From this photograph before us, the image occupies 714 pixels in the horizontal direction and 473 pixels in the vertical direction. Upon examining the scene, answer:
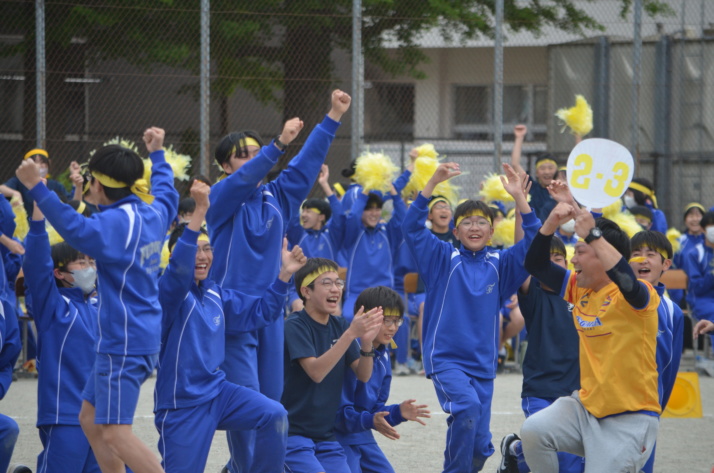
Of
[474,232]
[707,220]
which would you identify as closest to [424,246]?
[474,232]

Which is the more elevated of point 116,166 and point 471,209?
point 116,166

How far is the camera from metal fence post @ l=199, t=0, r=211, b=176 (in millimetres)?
11156

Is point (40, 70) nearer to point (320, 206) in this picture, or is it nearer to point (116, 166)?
point (320, 206)

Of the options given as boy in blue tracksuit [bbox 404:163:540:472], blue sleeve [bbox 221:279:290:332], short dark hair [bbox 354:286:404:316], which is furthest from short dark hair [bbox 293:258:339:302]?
boy in blue tracksuit [bbox 404:163:540:472]

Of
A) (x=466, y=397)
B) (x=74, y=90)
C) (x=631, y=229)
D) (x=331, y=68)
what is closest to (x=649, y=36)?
(x=331, y=68)

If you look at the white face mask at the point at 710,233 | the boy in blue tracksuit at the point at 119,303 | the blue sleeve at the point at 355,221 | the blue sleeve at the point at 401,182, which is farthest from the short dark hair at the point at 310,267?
the white face mask at the point at 710,233

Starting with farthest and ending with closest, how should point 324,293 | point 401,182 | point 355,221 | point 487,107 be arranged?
point 487,107
point 355,221
point 401,182
point 324,293

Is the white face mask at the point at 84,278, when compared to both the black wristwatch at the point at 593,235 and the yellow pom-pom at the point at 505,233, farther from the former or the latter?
the yellow pom-pom at the point at 505,233

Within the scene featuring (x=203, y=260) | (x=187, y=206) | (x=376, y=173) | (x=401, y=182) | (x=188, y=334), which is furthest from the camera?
(x=376, y=173)

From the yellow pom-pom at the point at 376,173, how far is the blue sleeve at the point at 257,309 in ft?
17.3

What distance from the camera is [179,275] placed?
4789 mm

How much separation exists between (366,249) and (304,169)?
490cm

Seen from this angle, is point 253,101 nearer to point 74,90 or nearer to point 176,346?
point 74,90

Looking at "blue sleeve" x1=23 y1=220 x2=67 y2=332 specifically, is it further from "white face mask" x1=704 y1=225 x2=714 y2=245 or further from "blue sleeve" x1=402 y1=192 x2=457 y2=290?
"white face mask" x1=704 y1=225 x2=714 y2=245
